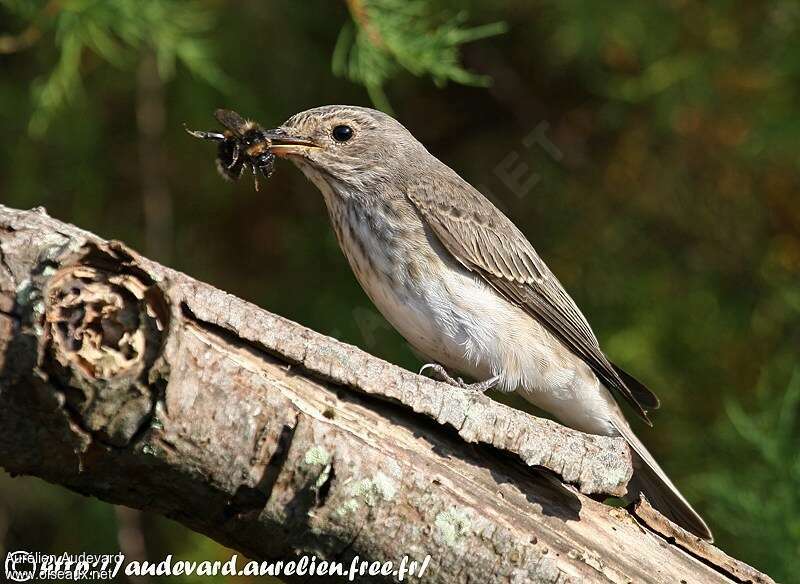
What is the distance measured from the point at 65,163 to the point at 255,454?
165 inches

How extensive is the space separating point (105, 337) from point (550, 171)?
14.6 feet

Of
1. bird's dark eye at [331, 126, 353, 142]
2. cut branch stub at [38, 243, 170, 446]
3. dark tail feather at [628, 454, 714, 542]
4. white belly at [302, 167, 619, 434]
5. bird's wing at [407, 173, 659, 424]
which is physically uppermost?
bird's dark eye at [331, 126, 353, 142]

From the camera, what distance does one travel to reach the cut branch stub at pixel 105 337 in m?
2.58

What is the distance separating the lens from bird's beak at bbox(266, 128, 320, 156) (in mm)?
4785

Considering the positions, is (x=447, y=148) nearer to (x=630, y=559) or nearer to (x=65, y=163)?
(x=65, y=163)

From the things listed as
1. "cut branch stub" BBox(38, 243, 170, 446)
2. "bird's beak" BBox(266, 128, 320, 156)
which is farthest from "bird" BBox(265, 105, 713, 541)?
"cut branch stub" BBox(38, 243, 170, 446)

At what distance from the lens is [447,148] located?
7.04m

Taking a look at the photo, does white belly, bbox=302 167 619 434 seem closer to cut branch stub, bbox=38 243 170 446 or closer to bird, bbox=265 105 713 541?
bird, bbox=265 105 713 541

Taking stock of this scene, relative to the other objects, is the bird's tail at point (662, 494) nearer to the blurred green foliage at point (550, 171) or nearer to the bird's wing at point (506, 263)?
the bird's wing at point (506, 263)

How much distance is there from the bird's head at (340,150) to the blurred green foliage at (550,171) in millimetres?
A: 968

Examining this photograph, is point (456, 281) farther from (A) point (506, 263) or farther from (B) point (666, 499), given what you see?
(B) point (666, 499)

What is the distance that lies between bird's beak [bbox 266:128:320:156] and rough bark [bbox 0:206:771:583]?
1.84 metres

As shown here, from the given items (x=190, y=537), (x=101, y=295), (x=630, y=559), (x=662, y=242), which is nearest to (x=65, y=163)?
(x=190, y=537)

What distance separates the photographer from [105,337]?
8.64 feet
